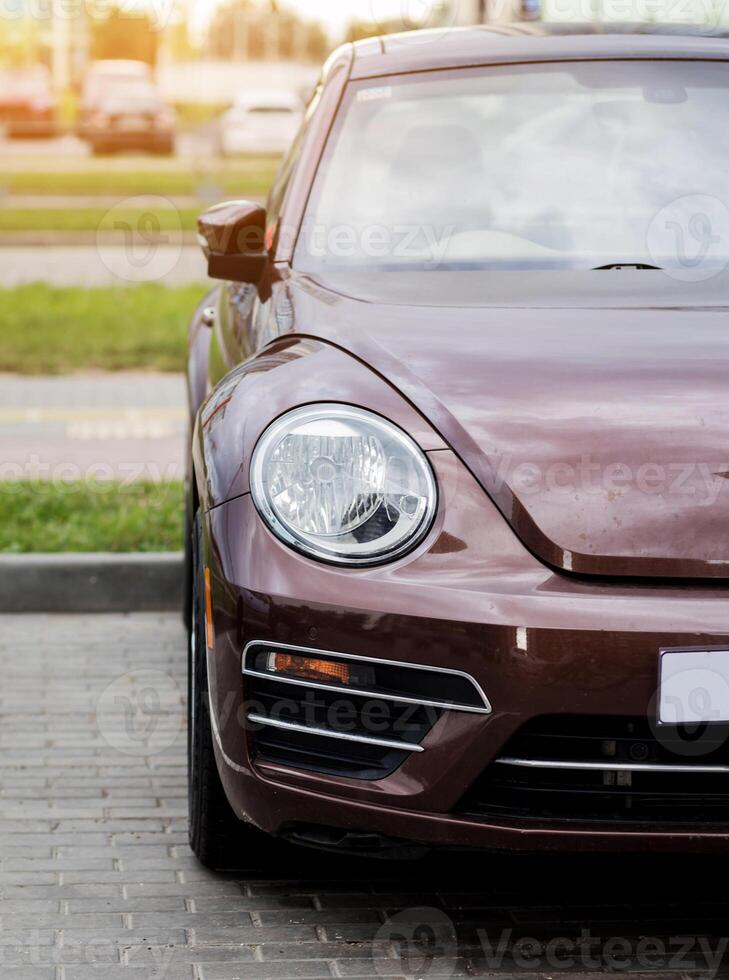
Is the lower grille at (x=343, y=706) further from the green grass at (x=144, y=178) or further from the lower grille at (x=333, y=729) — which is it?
the green grass at (x=144, y=178)

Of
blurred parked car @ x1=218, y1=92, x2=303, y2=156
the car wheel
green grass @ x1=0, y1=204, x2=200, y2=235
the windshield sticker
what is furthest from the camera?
blurred parked car @ x1=218, y1=92, x2=303, y2=156

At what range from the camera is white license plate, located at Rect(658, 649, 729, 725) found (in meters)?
2.55

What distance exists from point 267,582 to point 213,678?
282 millimetres

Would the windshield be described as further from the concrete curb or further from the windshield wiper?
the concrete curb

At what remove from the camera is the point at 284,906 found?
3135 millimetres

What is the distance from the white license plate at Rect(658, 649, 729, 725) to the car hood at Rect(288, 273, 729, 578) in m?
0.15

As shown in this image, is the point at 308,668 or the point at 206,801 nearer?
the point at 308,668

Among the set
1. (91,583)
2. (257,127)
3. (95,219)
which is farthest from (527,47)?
(257,127)

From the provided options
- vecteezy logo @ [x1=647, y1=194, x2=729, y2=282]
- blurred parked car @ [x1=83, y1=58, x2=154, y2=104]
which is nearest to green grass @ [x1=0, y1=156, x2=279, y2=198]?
blurred parked car @ [x1=83, y1=58, x2=154, y2=104]

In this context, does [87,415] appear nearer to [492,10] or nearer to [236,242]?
[236,242]

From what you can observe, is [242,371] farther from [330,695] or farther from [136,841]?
[136,841]

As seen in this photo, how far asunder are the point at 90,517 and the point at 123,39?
1430 inches

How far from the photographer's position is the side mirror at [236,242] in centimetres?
379

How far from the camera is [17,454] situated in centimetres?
776
